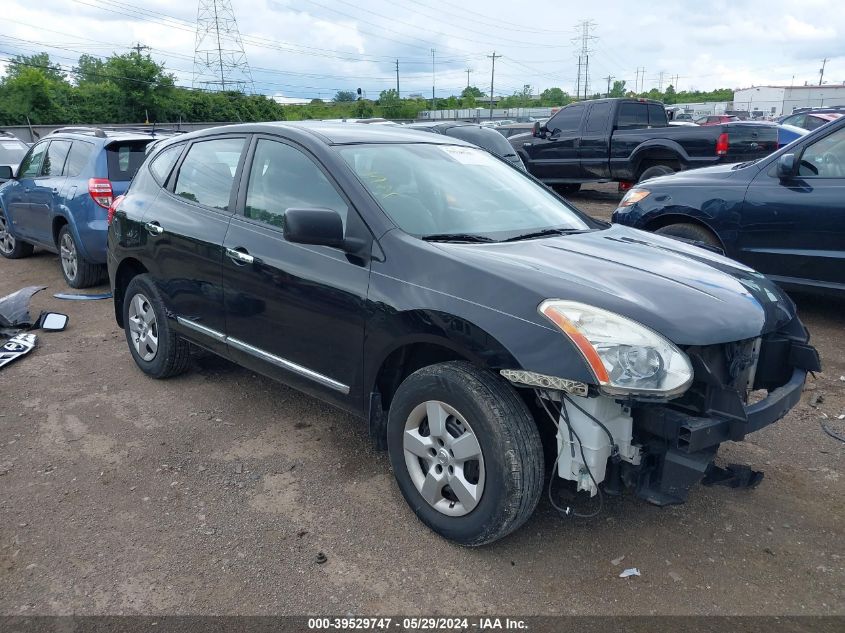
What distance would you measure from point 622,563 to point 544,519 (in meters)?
0.42

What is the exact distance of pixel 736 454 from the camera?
3779mm

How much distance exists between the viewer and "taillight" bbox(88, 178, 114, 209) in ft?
23.5

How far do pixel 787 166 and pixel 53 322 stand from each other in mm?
6447

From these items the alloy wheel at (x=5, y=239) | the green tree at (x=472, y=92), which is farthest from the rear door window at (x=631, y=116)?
the green tree at (x=472, y=92)

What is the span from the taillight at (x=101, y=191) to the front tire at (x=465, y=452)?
5.43 metres

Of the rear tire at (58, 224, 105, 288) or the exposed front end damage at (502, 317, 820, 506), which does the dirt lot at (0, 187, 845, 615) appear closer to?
the exposed front end damage at (502, 317, 820, 506)

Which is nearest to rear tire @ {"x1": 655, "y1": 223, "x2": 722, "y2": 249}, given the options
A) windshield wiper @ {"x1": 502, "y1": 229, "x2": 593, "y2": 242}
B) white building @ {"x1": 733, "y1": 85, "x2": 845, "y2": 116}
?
windshield wiper @ {"x1": 502, "y1": 229, "x2": 593, "y2": 242}

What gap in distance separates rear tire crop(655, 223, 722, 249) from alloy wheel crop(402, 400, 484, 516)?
4.11 meters

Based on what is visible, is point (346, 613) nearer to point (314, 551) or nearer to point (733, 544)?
point (314, 551)

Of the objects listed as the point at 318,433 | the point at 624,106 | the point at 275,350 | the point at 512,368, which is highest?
the point at 624,106

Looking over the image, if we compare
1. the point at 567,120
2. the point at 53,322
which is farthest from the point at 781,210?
the point at 567,120

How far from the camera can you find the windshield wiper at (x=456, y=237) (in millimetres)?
3189

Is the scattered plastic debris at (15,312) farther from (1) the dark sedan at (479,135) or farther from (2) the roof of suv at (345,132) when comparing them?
(1) the dark sedan at (479,135)

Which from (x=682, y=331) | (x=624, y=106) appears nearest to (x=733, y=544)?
(x=682, y=331)
